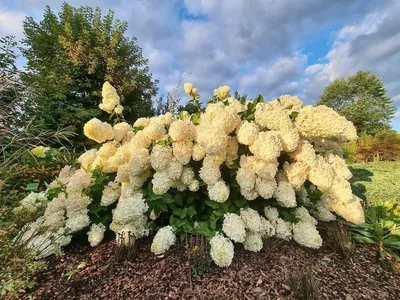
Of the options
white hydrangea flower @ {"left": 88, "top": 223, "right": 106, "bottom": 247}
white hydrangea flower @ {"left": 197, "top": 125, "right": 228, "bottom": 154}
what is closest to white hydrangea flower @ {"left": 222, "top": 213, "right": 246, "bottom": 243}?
white hydrangea flower @ {"left": 197, "top": 125, "right": 228, "bottom": 154}

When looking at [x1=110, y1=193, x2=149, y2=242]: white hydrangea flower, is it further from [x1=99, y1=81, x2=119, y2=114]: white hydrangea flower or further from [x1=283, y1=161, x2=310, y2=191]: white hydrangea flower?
[x1=283, y1=161, x2=310, y2=191]: white hydrangea flower

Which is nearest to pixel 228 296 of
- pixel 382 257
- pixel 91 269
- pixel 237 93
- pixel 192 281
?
pixel 192 281

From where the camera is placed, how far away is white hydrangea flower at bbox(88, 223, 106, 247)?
231cm

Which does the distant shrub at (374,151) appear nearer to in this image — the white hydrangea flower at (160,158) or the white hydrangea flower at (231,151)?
the white hydrangea flower at (231,151)

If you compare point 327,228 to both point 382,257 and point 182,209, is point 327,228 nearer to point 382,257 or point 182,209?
point 382,257

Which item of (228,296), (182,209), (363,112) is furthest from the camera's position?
(363,112)

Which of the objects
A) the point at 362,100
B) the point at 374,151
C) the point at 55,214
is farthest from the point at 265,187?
the point at 362,100

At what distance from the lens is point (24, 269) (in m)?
1.76

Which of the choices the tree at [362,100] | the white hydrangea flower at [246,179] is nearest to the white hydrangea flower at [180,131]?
the white hydrangea flower at [246,179]

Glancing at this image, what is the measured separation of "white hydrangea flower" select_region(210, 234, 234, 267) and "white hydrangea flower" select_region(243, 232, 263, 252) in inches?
10.3

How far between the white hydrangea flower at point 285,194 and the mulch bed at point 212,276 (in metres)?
0.48

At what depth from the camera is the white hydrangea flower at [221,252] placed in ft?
6.35

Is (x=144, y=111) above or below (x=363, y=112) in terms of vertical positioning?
below

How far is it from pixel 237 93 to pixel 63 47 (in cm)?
1296
